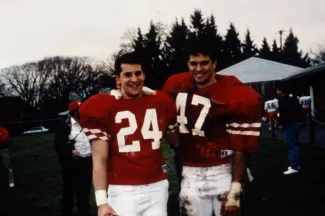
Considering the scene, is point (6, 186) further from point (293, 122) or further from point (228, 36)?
point (228, 36)

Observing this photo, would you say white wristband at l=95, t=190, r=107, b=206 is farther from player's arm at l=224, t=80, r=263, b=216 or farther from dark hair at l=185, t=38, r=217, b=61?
dark hair at l=185, t=38, r=217, b=61

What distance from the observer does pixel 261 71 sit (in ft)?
122

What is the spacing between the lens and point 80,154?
267 inches

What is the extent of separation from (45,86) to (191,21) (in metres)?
25.4

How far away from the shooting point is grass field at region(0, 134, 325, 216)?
673cm

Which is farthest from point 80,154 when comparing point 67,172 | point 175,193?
point 175,193

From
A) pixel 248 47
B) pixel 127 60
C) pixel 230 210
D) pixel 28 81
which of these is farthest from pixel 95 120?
pixel 28 81

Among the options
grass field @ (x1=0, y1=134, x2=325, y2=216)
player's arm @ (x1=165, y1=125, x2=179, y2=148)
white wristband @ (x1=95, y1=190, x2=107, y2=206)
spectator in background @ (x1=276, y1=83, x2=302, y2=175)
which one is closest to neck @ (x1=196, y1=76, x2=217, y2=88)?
player's arm @ (x1=165, y1=125, x2=179, y2=148)

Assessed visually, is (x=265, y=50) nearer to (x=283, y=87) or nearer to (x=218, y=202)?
(x=283, y=87)

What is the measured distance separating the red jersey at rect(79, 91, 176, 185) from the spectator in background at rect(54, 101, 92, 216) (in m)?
3.89

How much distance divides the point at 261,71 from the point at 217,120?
35.3 meters

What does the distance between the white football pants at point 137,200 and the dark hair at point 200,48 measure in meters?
1.16

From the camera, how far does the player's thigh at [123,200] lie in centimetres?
292

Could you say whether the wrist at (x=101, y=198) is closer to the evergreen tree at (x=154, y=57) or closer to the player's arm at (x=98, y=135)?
the player's arm at (x=98, y=135)
